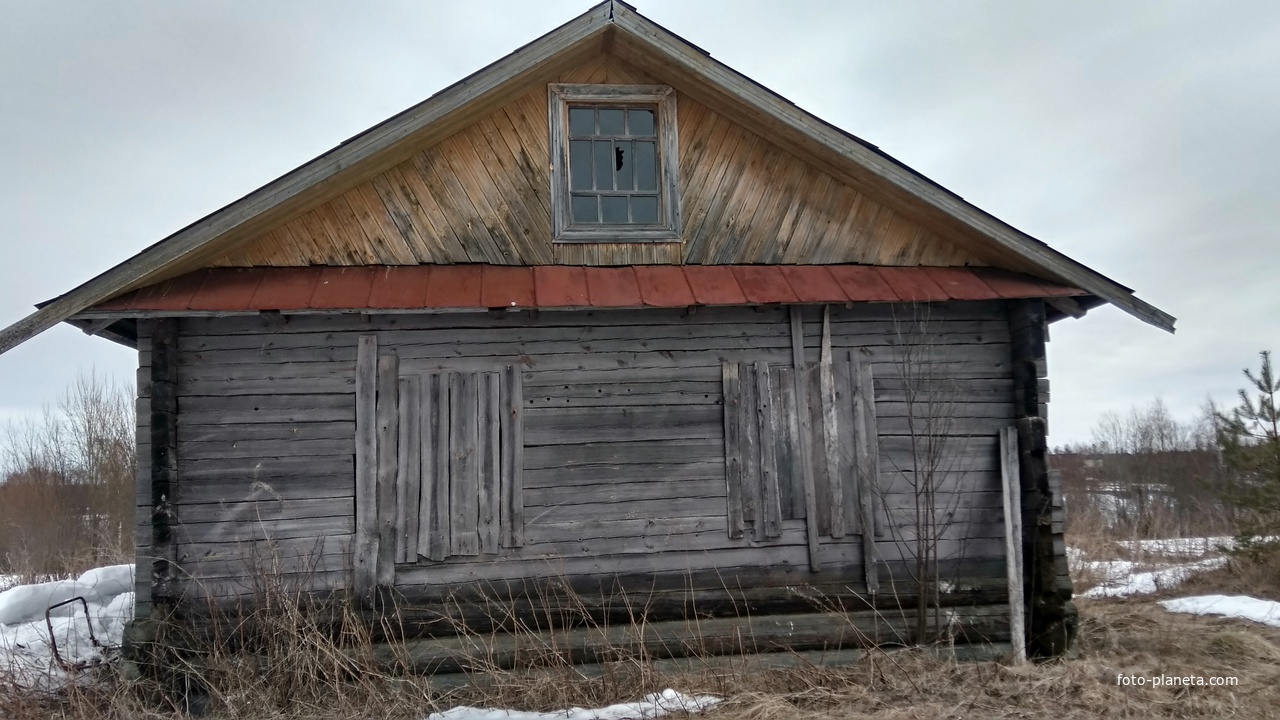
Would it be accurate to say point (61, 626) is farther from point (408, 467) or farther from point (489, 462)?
point (489, 462)

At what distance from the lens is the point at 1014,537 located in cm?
715

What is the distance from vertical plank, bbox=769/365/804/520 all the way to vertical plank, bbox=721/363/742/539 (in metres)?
0.35

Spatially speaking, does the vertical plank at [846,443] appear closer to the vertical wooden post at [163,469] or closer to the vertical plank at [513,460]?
the vertical plank at [513,460]

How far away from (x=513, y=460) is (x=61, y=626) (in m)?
6.28

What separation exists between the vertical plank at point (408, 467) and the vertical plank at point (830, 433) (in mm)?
3756

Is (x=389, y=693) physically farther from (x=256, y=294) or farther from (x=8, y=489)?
(x=8, y=489)

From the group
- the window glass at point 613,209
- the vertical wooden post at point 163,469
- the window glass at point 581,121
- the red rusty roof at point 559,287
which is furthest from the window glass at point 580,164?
the vertical wooden post at point 163,469

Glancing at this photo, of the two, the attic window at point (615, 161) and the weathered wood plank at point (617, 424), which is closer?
the weathered wood plank at point (617, 424)

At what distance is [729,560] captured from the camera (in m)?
7.01

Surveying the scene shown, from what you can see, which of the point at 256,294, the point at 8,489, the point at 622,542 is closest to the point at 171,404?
the point at 256,294

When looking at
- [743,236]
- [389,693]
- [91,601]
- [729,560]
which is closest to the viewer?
[389,693]

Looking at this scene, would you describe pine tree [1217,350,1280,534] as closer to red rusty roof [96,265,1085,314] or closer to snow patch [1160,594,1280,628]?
snow patch [1160,594,1280,628]

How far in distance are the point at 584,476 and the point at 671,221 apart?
2600mm

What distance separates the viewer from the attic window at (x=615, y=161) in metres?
7.40
